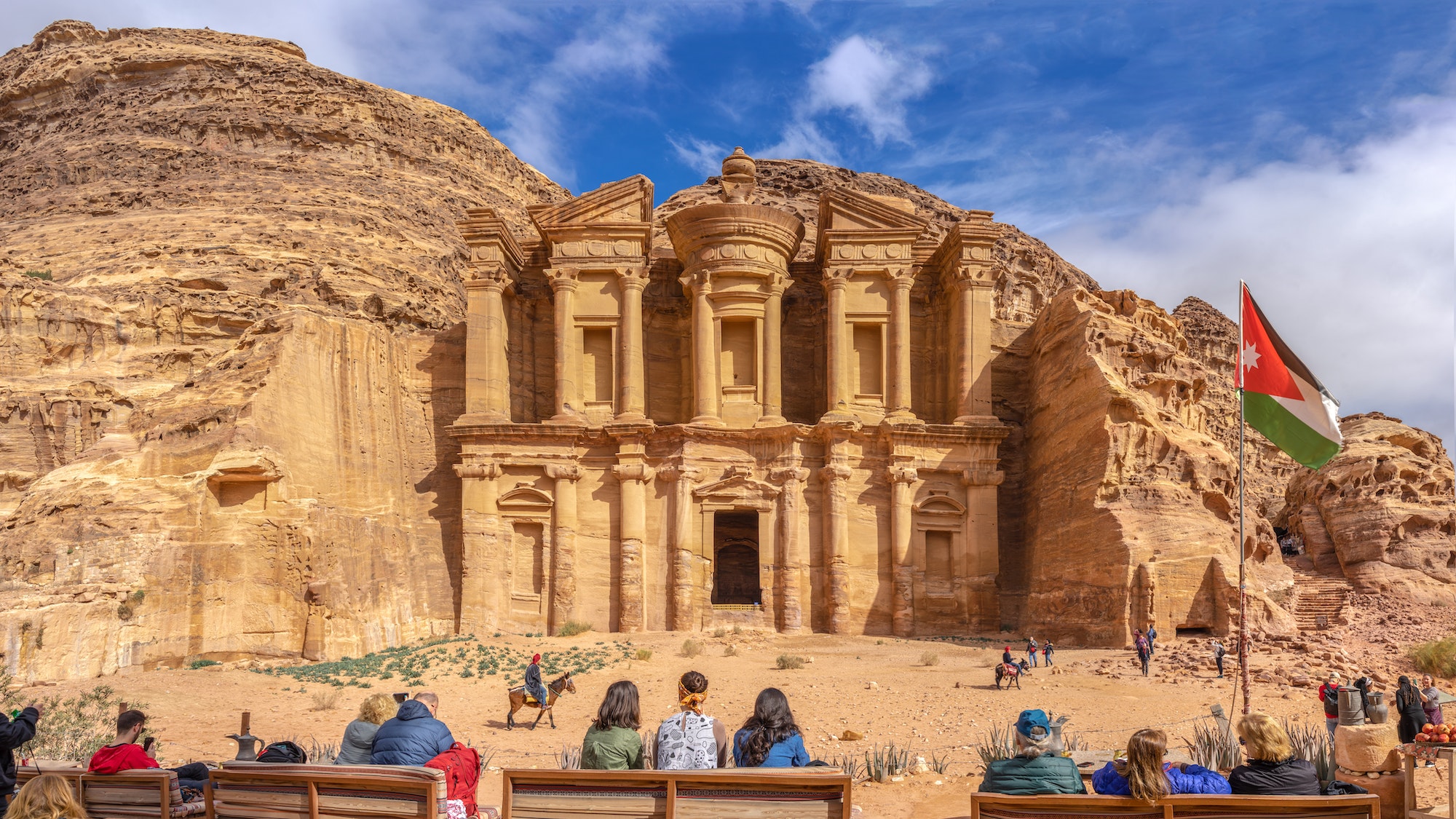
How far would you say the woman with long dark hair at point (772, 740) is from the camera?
683 cm

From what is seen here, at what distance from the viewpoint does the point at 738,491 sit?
2875 centimetres

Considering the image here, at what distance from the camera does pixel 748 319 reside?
3108 cm

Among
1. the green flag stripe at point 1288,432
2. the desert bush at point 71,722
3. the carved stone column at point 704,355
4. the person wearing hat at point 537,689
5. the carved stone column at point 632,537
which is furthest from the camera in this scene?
the carved stone column at point 704,355

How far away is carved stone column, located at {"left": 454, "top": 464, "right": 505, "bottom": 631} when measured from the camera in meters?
27.4

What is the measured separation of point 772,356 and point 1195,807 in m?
24.8

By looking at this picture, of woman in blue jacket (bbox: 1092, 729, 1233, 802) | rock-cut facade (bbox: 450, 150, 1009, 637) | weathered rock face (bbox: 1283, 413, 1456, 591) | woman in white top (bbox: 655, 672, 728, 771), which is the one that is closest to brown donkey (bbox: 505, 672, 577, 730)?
woman in white top (bbox: 655, 672, 728, 771)

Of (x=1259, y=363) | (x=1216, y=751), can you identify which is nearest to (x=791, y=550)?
(x=1259, y=363)

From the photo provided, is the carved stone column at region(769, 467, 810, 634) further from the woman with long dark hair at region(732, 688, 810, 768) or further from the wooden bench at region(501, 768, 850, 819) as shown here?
the wooden bench at region(501, 768, 850, 819)

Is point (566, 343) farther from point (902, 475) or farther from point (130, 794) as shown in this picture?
point (130, 794)

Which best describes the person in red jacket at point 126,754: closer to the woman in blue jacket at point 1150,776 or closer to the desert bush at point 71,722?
the desert bush at point 71,722

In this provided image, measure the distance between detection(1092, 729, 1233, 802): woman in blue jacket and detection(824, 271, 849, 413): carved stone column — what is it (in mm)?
22903

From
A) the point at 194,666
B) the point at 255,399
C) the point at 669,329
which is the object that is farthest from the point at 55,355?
the point at 669,329

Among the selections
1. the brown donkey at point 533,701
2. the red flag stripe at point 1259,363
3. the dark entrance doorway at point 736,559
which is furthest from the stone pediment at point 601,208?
the red flag stripe at point 1259,363

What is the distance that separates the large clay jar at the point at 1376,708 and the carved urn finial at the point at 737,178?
81.9 feet
